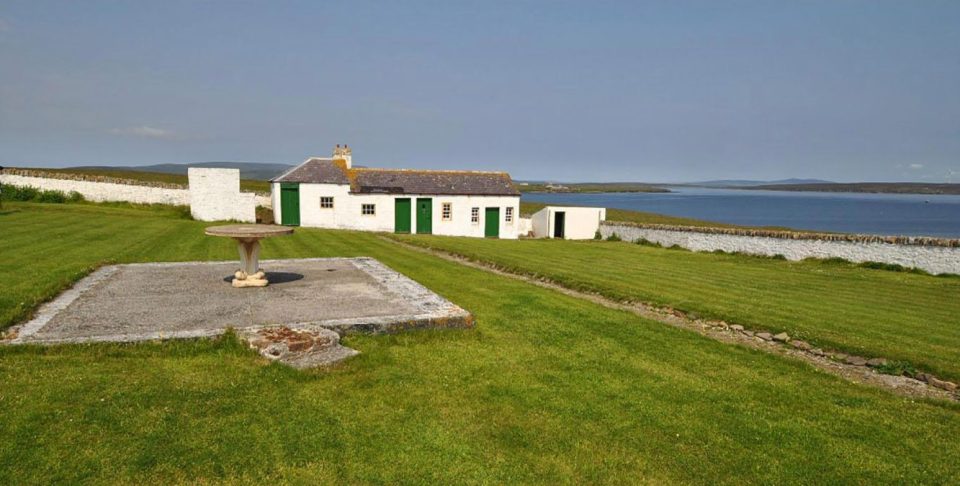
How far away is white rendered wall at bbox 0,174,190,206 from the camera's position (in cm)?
3516

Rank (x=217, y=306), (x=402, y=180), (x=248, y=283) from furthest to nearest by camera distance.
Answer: (x=402, y=180), (x=248, y=283), (x=217, y=306)

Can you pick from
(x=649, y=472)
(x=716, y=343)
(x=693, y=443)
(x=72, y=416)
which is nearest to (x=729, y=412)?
(x=693, y=443)

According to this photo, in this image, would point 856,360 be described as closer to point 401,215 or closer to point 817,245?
point 817,245

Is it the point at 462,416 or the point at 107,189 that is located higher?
the point at 107,189

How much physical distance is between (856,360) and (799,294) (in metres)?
6.50

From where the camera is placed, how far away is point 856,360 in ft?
27.8

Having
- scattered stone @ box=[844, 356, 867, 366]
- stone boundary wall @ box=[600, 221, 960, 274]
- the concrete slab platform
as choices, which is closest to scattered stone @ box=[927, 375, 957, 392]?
scattered stone @ box=[844, 356, 867, 366]

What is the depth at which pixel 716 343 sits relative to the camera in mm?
9219

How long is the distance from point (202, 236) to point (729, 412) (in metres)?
20.7

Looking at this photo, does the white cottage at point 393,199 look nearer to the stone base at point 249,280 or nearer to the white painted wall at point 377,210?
the white painted wall at point 377,210

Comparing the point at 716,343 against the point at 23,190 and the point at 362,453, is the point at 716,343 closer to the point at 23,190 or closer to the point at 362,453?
the point at 362,453

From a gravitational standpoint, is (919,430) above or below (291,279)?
below

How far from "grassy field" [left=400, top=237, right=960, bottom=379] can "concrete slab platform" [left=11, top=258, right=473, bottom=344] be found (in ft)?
19.0

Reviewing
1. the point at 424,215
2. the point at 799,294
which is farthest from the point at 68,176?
Result: the point at 799,294
